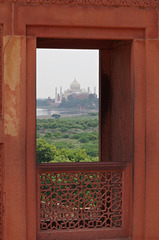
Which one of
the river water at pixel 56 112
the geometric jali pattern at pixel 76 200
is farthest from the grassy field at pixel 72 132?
the geometric jali pattern at pixel 76 200

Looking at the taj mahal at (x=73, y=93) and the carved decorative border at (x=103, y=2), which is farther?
the taj mahal at (x=73, y=93)

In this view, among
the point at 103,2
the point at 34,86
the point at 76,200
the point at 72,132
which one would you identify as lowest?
the point at 72,132

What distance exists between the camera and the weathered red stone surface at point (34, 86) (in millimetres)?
3773

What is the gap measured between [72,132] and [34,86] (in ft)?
99.4

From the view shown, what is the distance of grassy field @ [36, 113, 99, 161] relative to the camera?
3051 centimetres

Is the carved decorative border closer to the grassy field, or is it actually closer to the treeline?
the treeline

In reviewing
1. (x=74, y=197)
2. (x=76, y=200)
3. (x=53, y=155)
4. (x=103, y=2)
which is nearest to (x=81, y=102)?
(x=53, y=155)

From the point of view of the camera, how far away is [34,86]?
385 centimetres

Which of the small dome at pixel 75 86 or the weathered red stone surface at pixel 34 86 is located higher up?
the small dome at pixel 75 86

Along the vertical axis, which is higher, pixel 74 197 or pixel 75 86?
pixel 75 86

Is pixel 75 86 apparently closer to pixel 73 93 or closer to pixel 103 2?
pixel 73 93

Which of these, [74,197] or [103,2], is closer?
Answer: [103,2]

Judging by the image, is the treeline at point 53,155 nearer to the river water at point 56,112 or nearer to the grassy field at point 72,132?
the grassy field at point 72,132

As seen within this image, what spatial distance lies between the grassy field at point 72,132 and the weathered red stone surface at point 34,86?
24.6 metres
